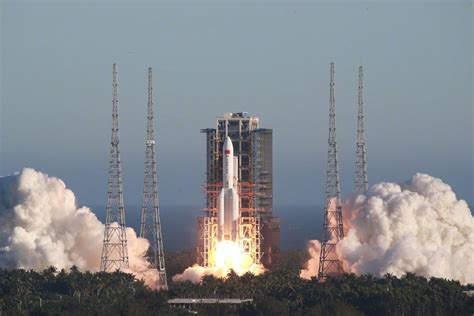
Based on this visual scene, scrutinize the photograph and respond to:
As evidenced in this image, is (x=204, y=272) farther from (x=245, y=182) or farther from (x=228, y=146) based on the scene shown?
(x=228, y=146)

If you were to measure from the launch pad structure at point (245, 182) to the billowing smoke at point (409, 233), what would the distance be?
5898mm

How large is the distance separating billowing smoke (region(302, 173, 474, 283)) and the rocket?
698 centimetres

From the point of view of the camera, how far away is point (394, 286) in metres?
102

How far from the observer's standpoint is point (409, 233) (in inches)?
4245

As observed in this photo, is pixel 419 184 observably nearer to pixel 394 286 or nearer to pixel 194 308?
pixel 394 286

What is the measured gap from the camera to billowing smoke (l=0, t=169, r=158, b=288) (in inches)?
4355

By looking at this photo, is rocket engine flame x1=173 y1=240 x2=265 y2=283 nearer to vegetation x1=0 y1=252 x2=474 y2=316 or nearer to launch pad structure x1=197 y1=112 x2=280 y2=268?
launch pad structure x1=197 y1=112 x2=280 y2=268

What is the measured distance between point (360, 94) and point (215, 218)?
12.6m

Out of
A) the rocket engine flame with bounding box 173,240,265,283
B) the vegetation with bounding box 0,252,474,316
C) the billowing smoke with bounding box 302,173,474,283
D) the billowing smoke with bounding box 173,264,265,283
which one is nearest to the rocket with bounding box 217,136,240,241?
the rocket engine flame with bounding box 173,240,265,283

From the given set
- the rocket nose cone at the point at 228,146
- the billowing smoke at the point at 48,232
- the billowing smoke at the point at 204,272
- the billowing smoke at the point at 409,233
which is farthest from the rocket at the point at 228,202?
the billowing smoke at the point at 409,233

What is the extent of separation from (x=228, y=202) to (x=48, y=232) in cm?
1193

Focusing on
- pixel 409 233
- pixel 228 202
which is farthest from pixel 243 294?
pixel 409 233

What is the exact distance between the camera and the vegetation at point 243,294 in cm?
9519

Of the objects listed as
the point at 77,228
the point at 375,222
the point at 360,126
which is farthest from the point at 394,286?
the point at 77,228
